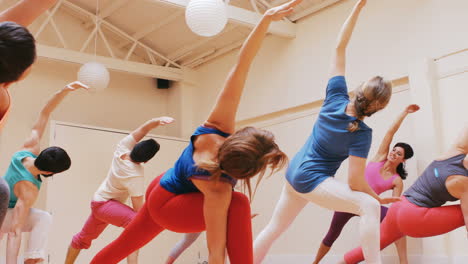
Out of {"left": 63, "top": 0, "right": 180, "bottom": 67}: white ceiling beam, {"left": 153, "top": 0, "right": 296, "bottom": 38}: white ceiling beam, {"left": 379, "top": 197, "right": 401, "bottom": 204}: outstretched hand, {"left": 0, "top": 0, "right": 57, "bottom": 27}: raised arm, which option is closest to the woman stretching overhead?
{"left": 379, "top": 197, "right": 401, "bottom": 204}: outstretched hand

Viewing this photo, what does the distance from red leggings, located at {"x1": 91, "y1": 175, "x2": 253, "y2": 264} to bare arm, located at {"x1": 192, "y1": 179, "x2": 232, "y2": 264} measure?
0.14ft

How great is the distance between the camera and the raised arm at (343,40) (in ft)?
9.44

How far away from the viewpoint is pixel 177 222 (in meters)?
2.04

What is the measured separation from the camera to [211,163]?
1814 mm

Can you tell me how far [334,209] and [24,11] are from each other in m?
1.85

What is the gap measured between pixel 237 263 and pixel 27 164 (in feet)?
7.62

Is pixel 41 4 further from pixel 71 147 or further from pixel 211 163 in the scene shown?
pixel 71 147

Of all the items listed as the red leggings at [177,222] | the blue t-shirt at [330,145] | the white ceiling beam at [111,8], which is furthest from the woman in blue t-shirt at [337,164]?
the white ceiling beam at [111,8]

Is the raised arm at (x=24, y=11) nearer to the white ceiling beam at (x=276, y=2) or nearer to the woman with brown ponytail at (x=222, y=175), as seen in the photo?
the woman with brown ponytail at (x=222, y=175)

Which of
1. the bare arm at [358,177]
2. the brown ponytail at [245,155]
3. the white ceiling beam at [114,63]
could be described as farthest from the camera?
the white ceiling beam at [114,63]

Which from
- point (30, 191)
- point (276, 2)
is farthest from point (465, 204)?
point (276, 2)

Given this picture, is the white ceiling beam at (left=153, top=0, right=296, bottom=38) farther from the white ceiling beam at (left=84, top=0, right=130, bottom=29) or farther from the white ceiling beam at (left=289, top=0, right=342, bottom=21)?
the white ceiling beam at (left=84, top=0, right=130, bottom=29)

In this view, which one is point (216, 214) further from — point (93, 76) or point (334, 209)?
point (93, 76)

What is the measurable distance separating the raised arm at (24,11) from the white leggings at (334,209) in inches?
65.5
